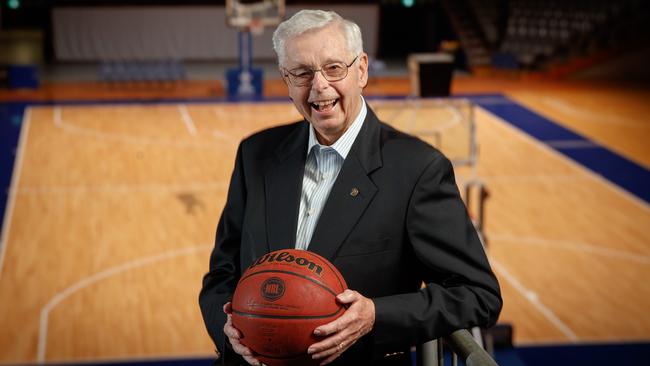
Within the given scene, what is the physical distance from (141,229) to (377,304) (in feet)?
26.3

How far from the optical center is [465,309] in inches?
94.0

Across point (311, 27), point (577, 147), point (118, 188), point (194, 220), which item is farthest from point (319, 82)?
point (577, 147)

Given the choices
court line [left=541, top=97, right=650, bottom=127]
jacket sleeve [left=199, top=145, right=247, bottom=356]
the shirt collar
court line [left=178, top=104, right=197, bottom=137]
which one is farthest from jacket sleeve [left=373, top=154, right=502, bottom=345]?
court line [left=541, top=97, right=650, bottom=127]

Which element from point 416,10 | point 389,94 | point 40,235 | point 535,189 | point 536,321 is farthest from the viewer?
point 416,10

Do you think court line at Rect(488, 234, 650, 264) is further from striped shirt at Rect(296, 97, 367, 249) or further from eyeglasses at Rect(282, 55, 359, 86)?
eyeglasses at Rect(282, 55, 359, 86)

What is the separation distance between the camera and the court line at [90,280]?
7285 millimetres

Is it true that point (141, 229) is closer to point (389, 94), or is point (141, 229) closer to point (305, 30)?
point (305, 30)

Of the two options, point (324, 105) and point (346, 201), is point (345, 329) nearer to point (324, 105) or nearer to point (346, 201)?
point (346, 201)

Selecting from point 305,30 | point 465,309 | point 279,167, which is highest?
point 305,30

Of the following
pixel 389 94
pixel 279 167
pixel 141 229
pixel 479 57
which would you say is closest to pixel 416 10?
pixel 479 57

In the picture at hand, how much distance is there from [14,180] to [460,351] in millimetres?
10474

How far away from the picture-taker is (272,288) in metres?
2.30

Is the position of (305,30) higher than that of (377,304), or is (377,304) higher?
(305,30)

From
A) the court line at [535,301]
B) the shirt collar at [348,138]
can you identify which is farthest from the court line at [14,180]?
the shirt collar at [348,138]
